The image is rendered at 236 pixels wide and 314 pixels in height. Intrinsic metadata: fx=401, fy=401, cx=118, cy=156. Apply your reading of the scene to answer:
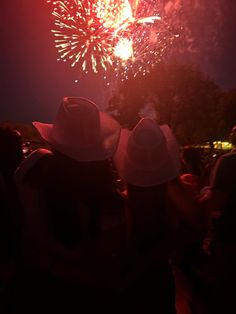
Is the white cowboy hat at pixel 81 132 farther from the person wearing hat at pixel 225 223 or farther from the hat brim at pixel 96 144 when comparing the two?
the person wearing hat at pixel 225 223

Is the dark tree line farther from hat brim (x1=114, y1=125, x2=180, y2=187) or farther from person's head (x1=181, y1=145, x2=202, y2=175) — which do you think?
hat brim (x1=114, y1=125, x2=180, y2=187)

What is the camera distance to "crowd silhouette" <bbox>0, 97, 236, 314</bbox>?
1.97 m

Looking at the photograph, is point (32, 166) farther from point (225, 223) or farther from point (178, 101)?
point (178, 101)

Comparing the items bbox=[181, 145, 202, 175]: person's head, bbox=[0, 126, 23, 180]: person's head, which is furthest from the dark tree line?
bbox=[0, 126, 23, 180]: person's head

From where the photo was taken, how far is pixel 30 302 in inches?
81.4

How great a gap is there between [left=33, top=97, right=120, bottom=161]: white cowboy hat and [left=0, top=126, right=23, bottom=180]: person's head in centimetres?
155

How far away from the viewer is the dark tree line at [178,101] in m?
41.9

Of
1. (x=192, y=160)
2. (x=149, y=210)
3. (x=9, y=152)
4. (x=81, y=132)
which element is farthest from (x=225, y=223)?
(x=192, y=160)

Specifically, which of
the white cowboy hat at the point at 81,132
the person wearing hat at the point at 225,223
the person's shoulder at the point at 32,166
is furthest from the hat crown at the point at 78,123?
the person wearing hat at the point at 225,223

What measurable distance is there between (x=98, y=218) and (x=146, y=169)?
0.39m

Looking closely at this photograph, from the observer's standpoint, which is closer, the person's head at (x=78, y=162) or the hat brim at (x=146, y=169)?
the person's head at (x=78, y=162)

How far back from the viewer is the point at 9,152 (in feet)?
12.2

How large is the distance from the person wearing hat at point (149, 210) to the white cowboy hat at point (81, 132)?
159mm

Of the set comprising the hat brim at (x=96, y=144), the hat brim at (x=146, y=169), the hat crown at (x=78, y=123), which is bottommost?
the hat brim at (x=146, y=169)
